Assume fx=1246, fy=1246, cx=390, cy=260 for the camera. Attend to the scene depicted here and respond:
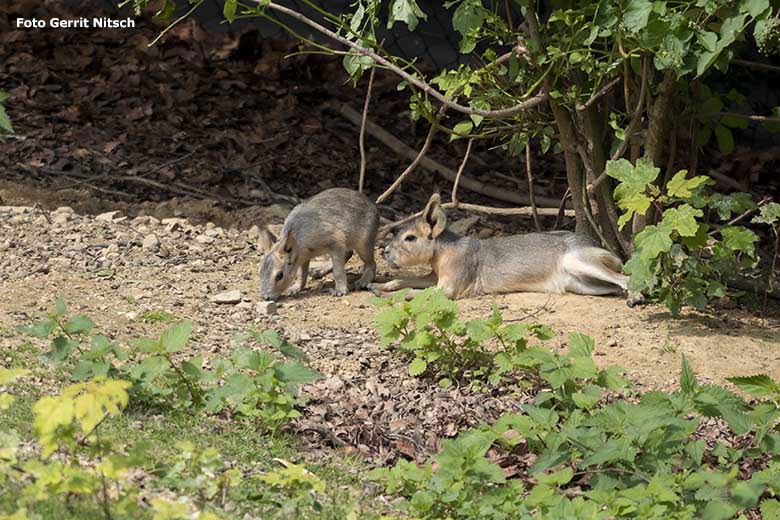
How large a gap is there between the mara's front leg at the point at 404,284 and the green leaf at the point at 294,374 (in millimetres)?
2695

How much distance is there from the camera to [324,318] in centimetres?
708

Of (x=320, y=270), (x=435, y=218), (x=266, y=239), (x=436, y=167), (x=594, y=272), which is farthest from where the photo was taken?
(x=436, y=167)

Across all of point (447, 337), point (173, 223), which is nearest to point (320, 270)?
point (173, 223)

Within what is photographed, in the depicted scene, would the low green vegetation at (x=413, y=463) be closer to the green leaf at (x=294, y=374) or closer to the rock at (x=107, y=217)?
the green leaf at (x=294, y=374)

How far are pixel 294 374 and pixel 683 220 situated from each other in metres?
2.39

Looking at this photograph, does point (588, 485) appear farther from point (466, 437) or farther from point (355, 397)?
point (355, 397)

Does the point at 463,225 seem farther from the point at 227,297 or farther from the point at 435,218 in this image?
the point at 227,297

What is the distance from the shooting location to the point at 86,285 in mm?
7086

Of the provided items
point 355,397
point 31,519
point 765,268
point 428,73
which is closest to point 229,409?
point 355,397

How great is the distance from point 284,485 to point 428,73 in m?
7.92

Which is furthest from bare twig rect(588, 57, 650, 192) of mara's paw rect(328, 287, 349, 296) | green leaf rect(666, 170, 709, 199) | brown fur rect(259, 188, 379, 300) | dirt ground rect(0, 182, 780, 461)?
mara's paw rect(328, 287, 349, 296)

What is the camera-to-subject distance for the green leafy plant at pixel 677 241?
641 cm

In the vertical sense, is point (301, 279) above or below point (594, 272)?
below

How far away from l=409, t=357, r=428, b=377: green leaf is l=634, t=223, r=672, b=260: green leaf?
1.34 m
